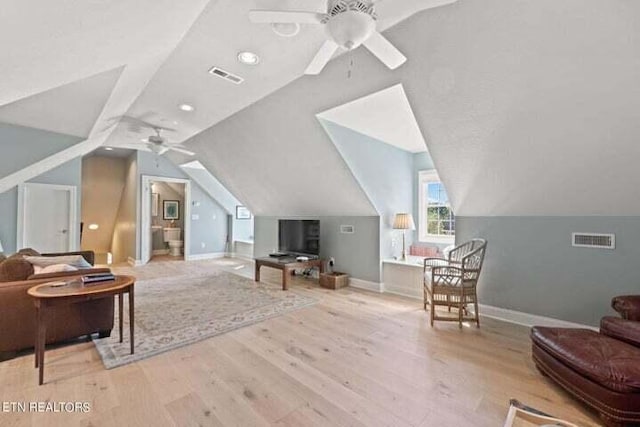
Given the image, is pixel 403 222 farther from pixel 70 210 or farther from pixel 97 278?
pixel 70 210

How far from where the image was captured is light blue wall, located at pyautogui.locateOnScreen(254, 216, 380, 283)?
4.76 metres

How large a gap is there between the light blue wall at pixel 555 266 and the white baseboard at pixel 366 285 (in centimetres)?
153

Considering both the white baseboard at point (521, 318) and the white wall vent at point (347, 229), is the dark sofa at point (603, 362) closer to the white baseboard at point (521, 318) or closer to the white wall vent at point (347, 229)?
the white baseboard at point (521, 318)

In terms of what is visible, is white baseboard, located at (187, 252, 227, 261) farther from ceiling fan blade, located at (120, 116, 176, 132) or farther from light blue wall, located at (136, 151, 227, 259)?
ceiling fan blade, located at (120, 116, 176, 132)

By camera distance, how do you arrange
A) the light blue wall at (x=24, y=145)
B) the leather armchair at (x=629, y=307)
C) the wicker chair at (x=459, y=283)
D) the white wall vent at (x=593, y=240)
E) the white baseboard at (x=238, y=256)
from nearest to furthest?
the leather armchair at (x=629, y=307) < the white wall vent at (x=593, y=240) < the wicker chair at (x=459, y=283) < the light blue wall at (x=24, y=145) < the white baseboard at (x=238, y=256)

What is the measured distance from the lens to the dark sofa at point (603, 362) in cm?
160

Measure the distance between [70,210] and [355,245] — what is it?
568cm

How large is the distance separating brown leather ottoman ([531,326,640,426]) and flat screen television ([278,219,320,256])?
361 cm

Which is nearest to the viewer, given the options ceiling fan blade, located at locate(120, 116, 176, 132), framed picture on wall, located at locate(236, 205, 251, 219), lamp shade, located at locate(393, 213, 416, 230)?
ceiling fan blade, located at locate(120, 116, 176, 132)

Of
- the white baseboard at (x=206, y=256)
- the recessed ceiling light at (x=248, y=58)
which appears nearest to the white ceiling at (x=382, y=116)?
the recessed ceiling light at (x=248, y=58)

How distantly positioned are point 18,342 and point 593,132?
5197 millimetres

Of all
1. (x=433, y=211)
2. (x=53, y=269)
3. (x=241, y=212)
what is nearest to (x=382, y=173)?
(x=433, y=211)

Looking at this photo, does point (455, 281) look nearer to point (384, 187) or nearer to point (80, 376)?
point (384, 187)

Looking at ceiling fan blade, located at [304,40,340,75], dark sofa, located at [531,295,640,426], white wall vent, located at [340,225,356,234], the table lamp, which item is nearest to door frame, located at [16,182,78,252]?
white wall vent, located at [340,225,356,234]
